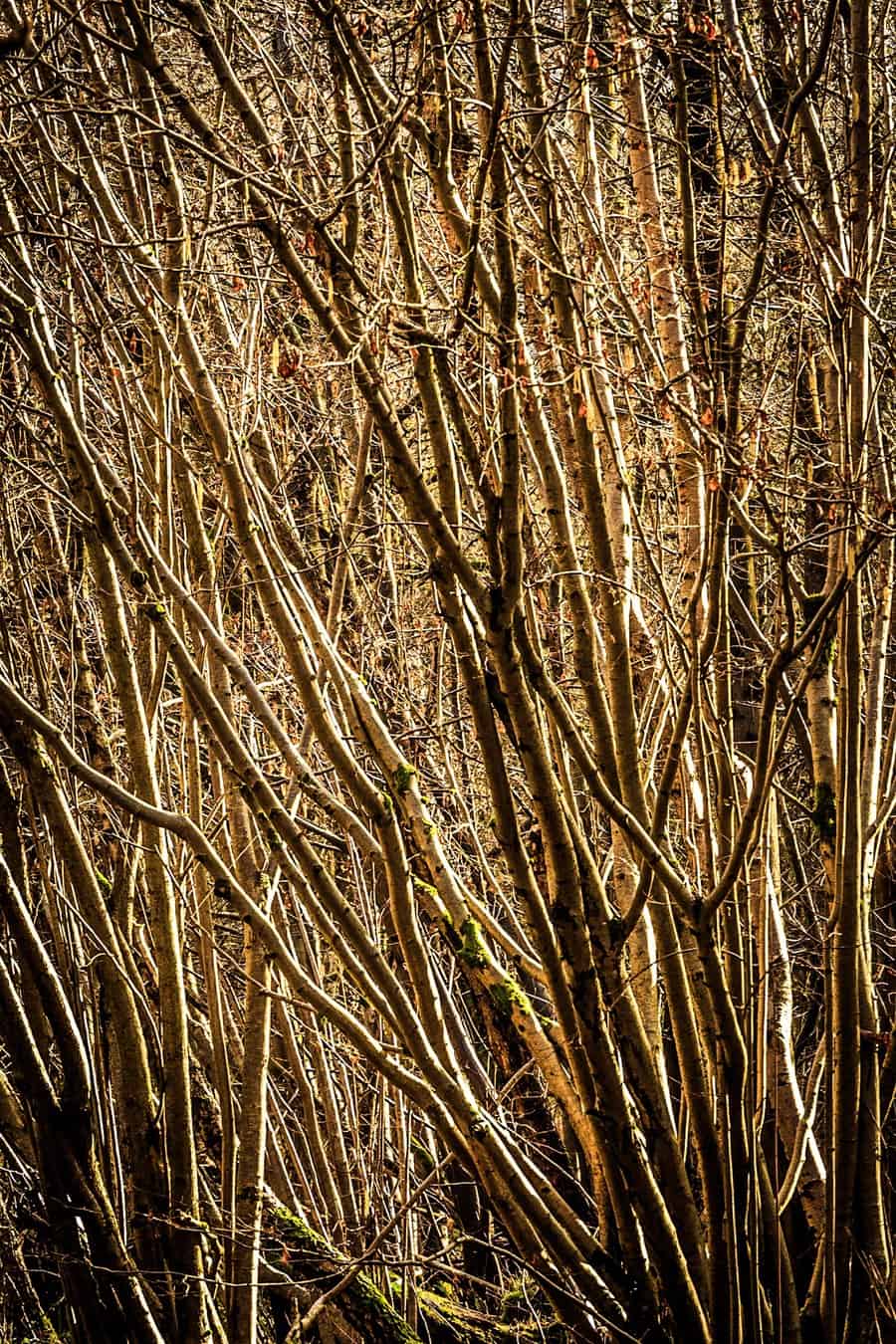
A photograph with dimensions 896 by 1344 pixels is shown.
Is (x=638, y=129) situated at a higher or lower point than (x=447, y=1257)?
higher

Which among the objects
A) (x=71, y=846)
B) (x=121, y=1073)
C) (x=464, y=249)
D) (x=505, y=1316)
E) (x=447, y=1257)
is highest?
(x=464, y=249)

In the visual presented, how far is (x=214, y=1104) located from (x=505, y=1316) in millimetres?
1707

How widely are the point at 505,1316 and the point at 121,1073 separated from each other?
7.77 ft

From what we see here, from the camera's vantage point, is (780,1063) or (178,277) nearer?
(178,277)

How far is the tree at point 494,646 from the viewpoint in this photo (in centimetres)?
322

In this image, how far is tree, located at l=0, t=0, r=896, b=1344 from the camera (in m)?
3.22

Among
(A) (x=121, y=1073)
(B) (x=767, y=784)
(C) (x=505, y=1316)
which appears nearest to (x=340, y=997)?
(C) (x=505, y=1316)

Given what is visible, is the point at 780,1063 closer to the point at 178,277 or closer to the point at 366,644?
the point at 366,644

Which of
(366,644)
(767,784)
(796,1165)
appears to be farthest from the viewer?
(366,644)

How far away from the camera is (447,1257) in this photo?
7176mm

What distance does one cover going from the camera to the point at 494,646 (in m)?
3.22

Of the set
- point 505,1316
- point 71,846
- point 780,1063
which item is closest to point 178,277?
point 71,846

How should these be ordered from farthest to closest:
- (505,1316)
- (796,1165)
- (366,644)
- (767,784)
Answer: (366,644), (505,1316), (796,1165), (767,784)

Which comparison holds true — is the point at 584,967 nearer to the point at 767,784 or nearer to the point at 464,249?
the point at 767,784
